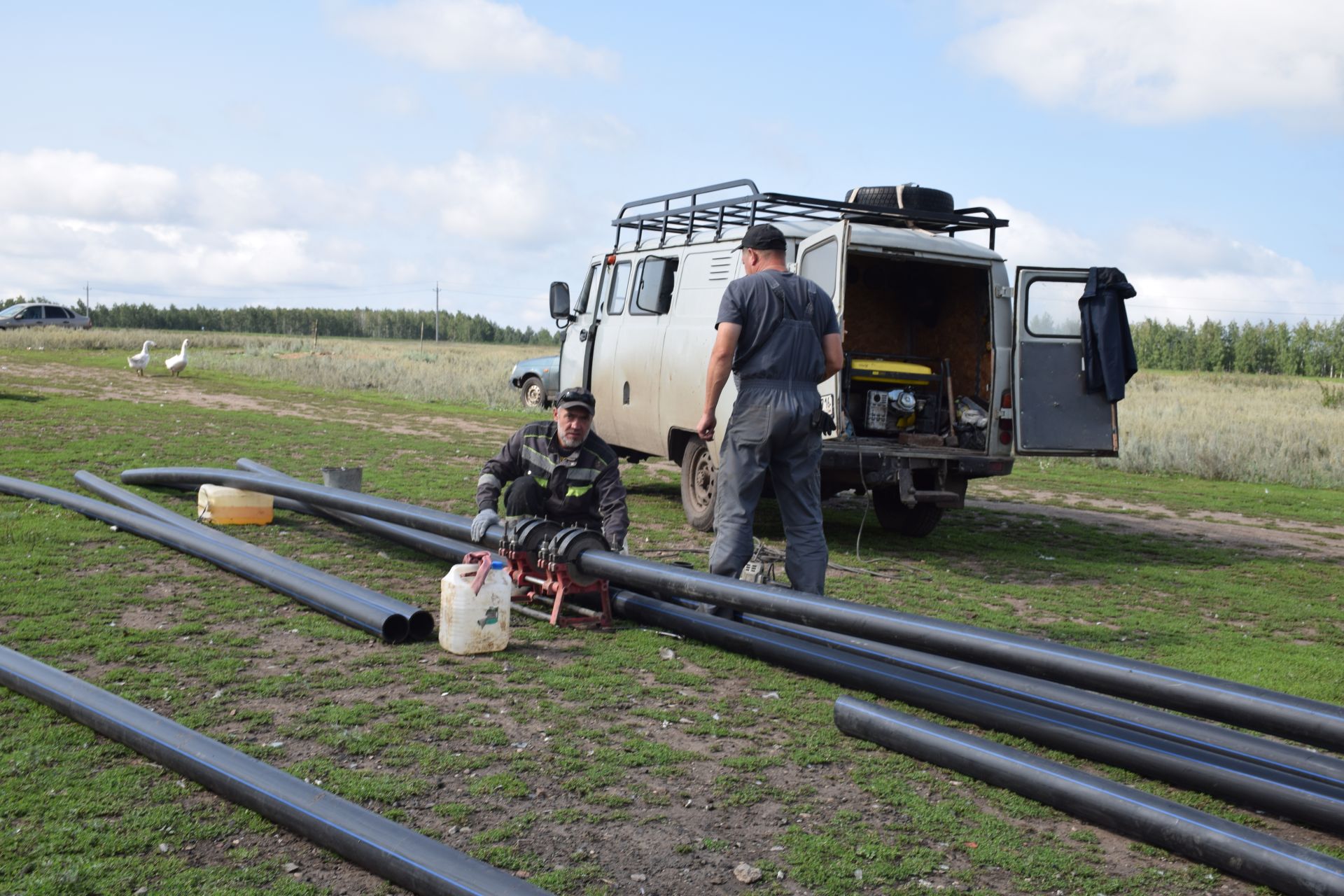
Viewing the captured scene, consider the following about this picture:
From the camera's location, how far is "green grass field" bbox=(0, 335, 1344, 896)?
330cm

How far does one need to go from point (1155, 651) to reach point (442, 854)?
14.9 ft

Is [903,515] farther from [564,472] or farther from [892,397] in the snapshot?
[564,472]

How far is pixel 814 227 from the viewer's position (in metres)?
9.25

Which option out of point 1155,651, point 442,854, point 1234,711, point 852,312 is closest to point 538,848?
point 442,854

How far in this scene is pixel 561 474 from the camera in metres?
6.52

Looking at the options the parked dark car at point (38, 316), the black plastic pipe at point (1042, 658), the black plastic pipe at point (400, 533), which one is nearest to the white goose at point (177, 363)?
the black plastic pipe at point (400, 533)

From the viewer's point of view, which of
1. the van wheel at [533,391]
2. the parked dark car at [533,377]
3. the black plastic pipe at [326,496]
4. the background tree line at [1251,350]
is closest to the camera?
the black plastic pipe at [326,496]

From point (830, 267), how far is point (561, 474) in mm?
3036

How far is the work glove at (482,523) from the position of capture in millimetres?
6230

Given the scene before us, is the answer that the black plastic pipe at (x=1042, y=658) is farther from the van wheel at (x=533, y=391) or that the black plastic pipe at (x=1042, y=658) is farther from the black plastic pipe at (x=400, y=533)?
the van wheel at (x=533, y=391)

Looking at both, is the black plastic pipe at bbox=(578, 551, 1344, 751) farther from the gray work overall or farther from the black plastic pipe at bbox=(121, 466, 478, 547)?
the black plastic pipe at bbox=(121, 466, 478, 547)

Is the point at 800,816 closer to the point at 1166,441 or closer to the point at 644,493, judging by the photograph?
the point at 644,493

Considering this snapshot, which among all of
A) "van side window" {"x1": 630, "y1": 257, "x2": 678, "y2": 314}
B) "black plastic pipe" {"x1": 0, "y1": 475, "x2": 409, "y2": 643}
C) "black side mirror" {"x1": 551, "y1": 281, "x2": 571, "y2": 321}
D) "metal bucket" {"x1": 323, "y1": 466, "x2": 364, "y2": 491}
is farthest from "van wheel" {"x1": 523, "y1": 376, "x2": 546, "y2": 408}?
"black plastic pipe" {"x1": 0, "y1": 475, "x2": 409, "y2": 643}

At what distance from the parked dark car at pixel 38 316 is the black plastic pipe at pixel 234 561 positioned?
47672 mm
